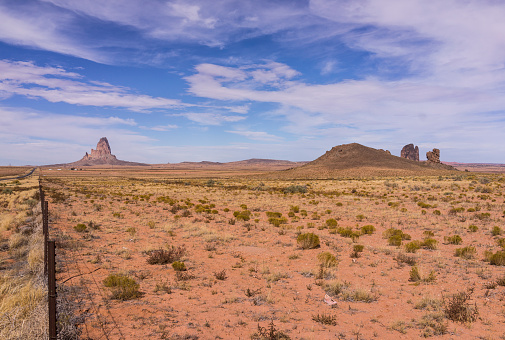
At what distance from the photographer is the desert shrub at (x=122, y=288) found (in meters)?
7.45

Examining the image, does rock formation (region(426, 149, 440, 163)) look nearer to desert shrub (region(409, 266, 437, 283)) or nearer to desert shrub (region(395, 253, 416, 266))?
desert shrub (region(395, 253, 416, 266))

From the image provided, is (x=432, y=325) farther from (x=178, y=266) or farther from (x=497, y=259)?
(x=178, y=266)

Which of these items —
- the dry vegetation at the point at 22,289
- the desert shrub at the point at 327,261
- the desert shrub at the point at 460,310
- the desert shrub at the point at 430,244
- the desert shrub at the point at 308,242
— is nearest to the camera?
the dry vegetation at the point at 22,289

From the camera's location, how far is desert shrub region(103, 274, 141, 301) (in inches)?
293

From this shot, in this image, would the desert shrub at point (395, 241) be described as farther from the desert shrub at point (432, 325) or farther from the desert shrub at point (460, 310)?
the desert shrub at point (432, 325)

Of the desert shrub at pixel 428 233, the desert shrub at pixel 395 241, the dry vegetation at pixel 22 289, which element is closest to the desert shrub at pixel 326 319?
the dry vegetation at pixel 22 289

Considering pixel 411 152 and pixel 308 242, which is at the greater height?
pixel 411 152

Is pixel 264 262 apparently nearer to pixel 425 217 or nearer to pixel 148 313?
pixel 148 313

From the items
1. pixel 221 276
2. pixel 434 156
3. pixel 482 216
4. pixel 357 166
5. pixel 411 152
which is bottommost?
pixel 221 276

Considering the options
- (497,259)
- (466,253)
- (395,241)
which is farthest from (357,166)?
(497,259)

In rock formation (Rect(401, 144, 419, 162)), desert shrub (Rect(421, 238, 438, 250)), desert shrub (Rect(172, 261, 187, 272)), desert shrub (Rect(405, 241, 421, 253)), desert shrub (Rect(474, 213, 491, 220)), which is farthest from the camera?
rock formation (Rect(401, 144, 419, 162))

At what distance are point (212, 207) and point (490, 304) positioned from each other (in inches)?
841

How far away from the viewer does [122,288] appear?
7605 mm

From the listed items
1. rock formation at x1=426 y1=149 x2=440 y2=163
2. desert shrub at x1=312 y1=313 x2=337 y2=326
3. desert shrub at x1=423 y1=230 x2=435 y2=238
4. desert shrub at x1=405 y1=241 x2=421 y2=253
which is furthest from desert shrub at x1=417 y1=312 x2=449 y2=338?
rock formation at x1=426 y1=149 x2=440 y2=163
